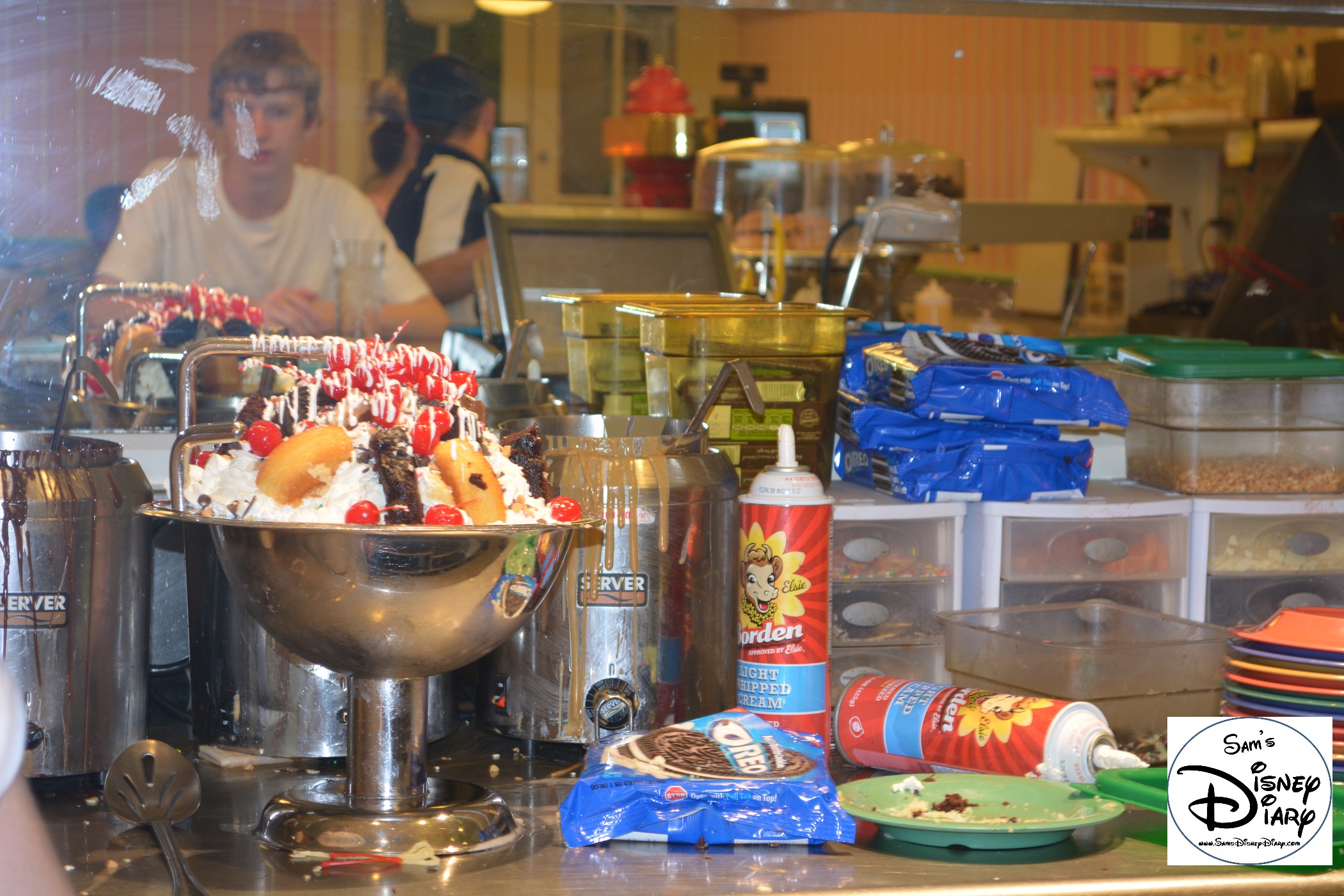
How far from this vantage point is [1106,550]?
1.52 meters

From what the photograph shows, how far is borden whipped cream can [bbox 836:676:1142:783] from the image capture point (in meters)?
1.12

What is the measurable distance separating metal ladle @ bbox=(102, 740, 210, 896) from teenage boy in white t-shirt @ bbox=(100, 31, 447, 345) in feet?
3.73

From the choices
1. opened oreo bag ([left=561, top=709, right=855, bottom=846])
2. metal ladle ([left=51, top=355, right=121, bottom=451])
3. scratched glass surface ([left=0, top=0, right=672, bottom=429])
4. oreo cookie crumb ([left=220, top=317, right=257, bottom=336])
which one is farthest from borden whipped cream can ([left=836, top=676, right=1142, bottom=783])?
oreo cookie crumb ([left=220, top=317, right=257, bottom=336])

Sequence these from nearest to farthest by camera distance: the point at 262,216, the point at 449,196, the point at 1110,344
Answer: the point at 1110,344 → the point at 262,216 → the point at 449,196

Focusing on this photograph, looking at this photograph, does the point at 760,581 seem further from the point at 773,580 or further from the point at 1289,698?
the point at 1289,698

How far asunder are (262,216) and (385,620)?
5.44ft

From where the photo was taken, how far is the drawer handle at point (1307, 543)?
1.57m

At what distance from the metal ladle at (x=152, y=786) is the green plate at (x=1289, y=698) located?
82 cm

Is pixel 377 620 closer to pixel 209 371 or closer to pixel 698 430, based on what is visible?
pixel 698 430

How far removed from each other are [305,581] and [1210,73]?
3550 millimetres

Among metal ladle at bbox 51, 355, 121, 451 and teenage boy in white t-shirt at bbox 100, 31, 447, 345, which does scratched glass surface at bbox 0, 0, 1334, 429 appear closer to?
teenage boy in white t-shirt at bbox 100, 31, 447, 345

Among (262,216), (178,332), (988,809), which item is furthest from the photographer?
(262,216)

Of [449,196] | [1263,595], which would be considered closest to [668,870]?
[1263,595]

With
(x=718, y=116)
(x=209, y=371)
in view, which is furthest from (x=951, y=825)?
(x=718, y=116)
